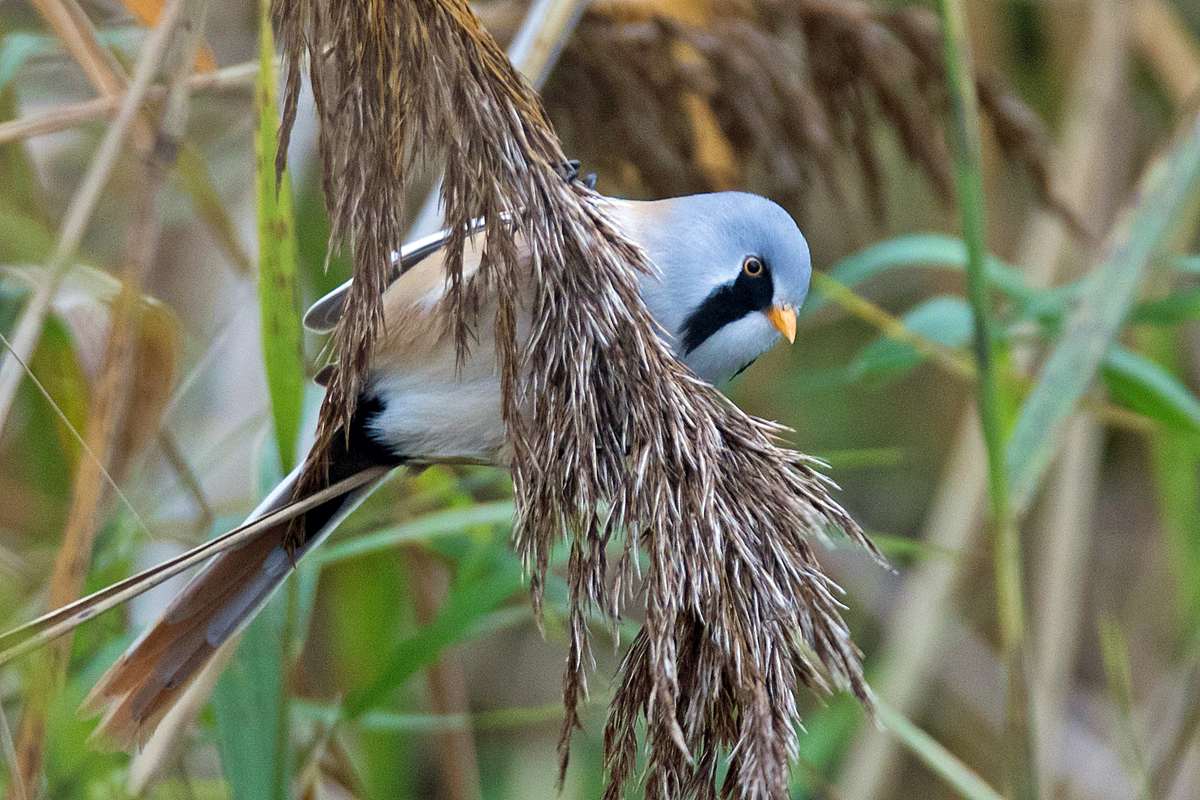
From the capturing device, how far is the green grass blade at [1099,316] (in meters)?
1.67

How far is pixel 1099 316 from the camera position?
1.79 metres

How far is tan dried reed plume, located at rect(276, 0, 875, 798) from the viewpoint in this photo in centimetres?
112

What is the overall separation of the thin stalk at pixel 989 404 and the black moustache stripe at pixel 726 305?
235 millimetres

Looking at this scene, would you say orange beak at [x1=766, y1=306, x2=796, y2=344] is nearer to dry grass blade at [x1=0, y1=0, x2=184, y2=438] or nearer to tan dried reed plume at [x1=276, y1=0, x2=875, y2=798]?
tan dried reed plume at [x1=276, y1=0, x2=875, y2=798]

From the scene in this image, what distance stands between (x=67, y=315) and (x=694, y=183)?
96cm

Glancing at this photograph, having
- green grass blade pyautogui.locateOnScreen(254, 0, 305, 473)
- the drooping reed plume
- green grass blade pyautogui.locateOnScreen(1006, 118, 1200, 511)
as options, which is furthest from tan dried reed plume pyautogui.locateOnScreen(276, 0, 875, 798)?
green grass blade pyautogui.locateOnScreen(1006, 118, 1200, 511)

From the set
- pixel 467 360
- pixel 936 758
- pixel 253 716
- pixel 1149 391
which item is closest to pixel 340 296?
pixel 467 360

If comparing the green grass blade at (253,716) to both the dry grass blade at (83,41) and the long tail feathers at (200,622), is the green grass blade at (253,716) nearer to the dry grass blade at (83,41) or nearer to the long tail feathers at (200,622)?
the long tail feathers at (200,622)

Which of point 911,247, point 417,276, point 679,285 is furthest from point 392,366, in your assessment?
point 911,247

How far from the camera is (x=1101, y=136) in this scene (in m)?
3.19

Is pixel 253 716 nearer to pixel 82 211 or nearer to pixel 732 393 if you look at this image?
pixel 82 211

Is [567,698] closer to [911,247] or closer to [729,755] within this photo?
[729,755]

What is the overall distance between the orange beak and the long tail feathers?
492 mm

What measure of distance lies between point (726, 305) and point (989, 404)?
0.32m
